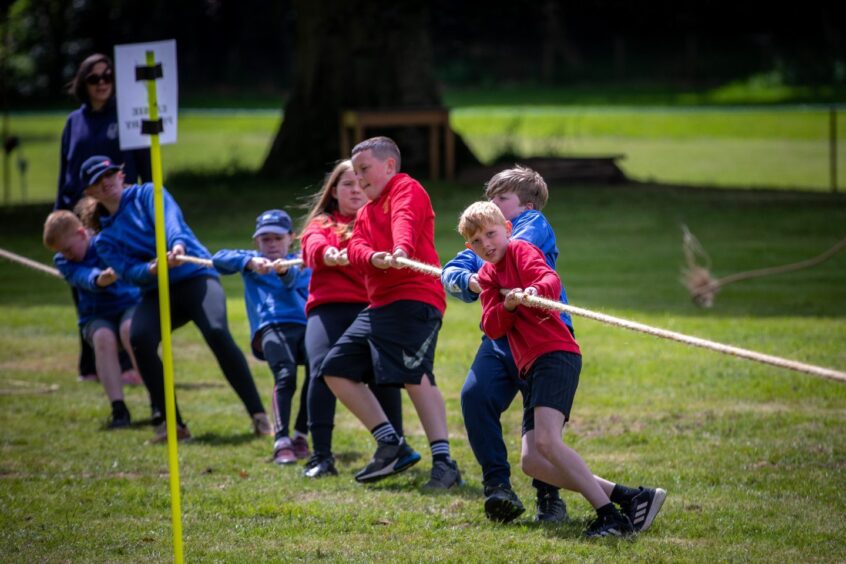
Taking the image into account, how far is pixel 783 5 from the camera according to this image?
44781 millimetres

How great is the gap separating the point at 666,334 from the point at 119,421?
16.3ft

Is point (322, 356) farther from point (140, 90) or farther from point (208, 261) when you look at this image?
point (140, 90)

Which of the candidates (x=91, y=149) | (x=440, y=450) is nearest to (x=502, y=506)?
(x=440, y=450)

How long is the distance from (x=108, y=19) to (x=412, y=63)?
30.0 metres

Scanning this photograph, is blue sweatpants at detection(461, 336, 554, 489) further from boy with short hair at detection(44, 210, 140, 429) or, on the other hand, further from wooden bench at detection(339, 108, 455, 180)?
wooden bench at detection(339, 108, 455, 180)

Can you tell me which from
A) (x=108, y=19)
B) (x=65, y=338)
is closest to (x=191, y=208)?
(x=65, y=338)

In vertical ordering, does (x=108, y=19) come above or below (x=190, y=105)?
above

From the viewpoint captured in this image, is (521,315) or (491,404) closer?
(521,315)

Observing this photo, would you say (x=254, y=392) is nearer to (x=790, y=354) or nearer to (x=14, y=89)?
(x=790, y=354)

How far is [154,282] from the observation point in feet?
27.3

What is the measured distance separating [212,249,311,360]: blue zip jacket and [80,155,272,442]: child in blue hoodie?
192mm

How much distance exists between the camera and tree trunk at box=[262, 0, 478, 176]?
2081 centimetres

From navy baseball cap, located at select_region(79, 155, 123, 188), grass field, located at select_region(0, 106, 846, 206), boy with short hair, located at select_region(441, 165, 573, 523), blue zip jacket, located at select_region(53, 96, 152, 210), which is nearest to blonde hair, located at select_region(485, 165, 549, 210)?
boy with short hair, located at select_region(441, 165, 573, 523)

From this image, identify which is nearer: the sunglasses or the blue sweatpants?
the blue sweatpants
